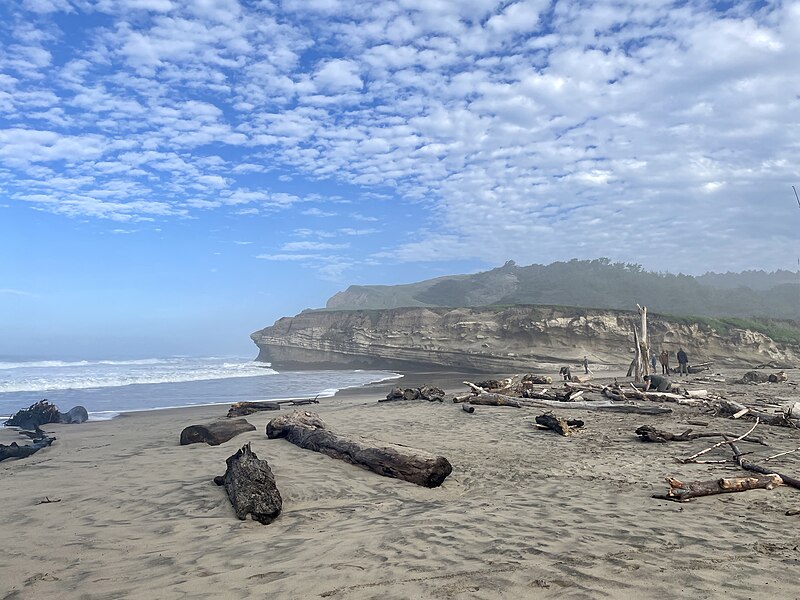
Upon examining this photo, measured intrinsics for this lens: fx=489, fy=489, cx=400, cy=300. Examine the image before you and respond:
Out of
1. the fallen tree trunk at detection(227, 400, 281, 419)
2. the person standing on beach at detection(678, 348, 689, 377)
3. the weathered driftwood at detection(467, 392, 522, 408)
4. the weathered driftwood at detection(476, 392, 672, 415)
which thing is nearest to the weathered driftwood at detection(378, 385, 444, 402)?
the weathered driftwood at detection(467, 392, 522, 408)

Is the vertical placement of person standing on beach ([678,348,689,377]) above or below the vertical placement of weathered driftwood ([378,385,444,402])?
below

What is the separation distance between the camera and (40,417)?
46.2 ft

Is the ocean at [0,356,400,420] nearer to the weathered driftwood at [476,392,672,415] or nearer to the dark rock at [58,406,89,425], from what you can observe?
the dark rock at [58,406,89,425]

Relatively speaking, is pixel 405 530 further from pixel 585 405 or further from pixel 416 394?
pixel 416 394

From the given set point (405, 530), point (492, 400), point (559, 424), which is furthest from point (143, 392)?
point (405, 530)

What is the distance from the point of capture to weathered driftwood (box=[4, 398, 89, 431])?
A: 13891 mm

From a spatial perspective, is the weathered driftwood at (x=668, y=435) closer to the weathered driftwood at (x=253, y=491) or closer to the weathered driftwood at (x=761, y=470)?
the weathered driftwood at (x=761, y=470)

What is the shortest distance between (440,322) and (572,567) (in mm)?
38265

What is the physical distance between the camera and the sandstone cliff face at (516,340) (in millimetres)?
33781

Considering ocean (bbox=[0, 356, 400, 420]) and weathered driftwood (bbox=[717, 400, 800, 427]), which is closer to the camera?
weathered driftwood (bbox=[717, 400, 800, 427])

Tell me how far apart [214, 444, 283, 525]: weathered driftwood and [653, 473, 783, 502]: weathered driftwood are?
14.1 ft

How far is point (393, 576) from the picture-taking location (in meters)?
3.47

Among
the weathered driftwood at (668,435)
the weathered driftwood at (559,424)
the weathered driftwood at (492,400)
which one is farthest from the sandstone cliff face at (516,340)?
the weathered driftwood at (668,435)

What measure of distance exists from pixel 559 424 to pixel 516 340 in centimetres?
2834
